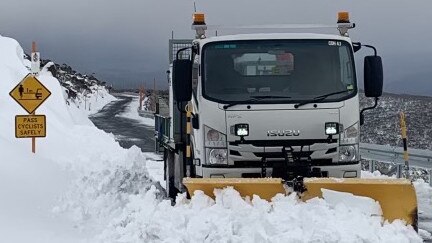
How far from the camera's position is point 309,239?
6.23 metres

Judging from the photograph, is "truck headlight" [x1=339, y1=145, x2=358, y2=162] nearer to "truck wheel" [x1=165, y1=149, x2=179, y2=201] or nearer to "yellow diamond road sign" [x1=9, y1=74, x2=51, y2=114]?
"truck wheel" [x1=165, y1=149, x2=179, y2=201]

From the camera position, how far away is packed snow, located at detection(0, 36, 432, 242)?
21.0 ft

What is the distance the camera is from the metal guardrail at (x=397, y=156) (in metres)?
13.4

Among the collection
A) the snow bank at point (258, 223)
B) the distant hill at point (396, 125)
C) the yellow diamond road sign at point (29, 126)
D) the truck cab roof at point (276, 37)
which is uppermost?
the truck cab roof at point (276, 37)

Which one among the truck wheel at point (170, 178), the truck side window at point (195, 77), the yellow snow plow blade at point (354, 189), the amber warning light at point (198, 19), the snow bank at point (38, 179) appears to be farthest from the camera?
the truck wheel at point (170, 178)

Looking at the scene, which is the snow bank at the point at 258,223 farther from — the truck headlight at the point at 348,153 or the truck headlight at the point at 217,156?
the truck headlight at the point at 348,153

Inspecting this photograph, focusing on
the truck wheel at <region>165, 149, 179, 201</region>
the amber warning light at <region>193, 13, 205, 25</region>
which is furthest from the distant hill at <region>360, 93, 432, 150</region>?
the amber warning light at <region>193, 13, 205, 25</region>

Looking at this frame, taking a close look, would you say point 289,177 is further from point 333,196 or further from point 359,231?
point 359,231

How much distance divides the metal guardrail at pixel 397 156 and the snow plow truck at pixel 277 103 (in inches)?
229

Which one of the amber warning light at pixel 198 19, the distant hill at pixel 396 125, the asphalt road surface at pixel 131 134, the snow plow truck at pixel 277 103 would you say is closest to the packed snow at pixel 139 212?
the snow plow truck at pixel 277 103

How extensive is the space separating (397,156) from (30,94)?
26.1ft

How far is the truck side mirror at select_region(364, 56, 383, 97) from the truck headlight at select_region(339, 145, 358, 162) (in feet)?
2.43

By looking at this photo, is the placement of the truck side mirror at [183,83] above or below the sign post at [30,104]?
above

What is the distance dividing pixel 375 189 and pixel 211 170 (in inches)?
78.1
